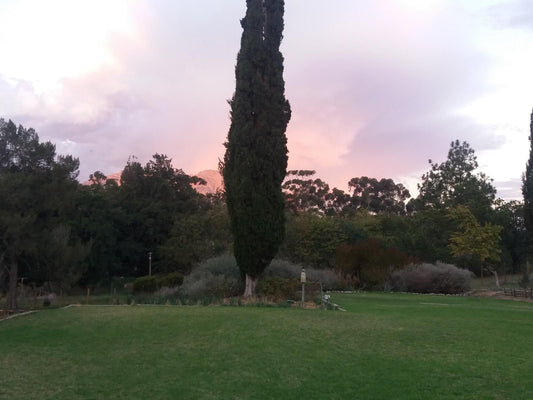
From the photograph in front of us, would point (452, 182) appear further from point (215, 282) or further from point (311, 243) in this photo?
point (215, 282)

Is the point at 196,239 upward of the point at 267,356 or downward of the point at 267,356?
upward

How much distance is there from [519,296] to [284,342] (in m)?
18.8

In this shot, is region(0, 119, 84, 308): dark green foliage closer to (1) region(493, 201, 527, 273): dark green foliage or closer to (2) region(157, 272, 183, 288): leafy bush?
(2) region(157, 272, 183, 288): leafy bush

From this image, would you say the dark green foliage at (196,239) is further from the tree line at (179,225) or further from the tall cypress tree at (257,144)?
the tall cypress tree at (257,144)

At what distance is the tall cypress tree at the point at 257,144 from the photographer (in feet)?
62.3

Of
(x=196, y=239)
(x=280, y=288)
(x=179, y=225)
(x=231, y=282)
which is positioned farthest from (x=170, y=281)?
(x=179, y=225)

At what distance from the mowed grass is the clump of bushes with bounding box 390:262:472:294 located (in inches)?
497

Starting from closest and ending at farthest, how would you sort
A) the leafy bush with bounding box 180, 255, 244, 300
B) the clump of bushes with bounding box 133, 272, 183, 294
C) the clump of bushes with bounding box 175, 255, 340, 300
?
the clump of bushes with bounding box 175, 255, 340, 300 < the leafy bush with bounding box 180, 255, 244, 300 < the clump of bushes with bounding box 133, 272, 183, 294

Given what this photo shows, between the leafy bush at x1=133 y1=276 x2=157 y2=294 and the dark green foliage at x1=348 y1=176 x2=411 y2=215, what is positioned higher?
the dark green foliage at x1=348 y1=176 x2=411 y2=215

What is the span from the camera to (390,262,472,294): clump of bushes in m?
26.0

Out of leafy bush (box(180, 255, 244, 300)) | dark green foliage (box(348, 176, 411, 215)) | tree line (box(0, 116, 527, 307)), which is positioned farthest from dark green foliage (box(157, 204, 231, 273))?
dark green foliage (box(348, 176, 411, 215))

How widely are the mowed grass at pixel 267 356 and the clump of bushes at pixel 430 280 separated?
12.6 meters

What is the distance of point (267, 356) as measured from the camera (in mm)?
8500

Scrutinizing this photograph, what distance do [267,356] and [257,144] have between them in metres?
11.7
